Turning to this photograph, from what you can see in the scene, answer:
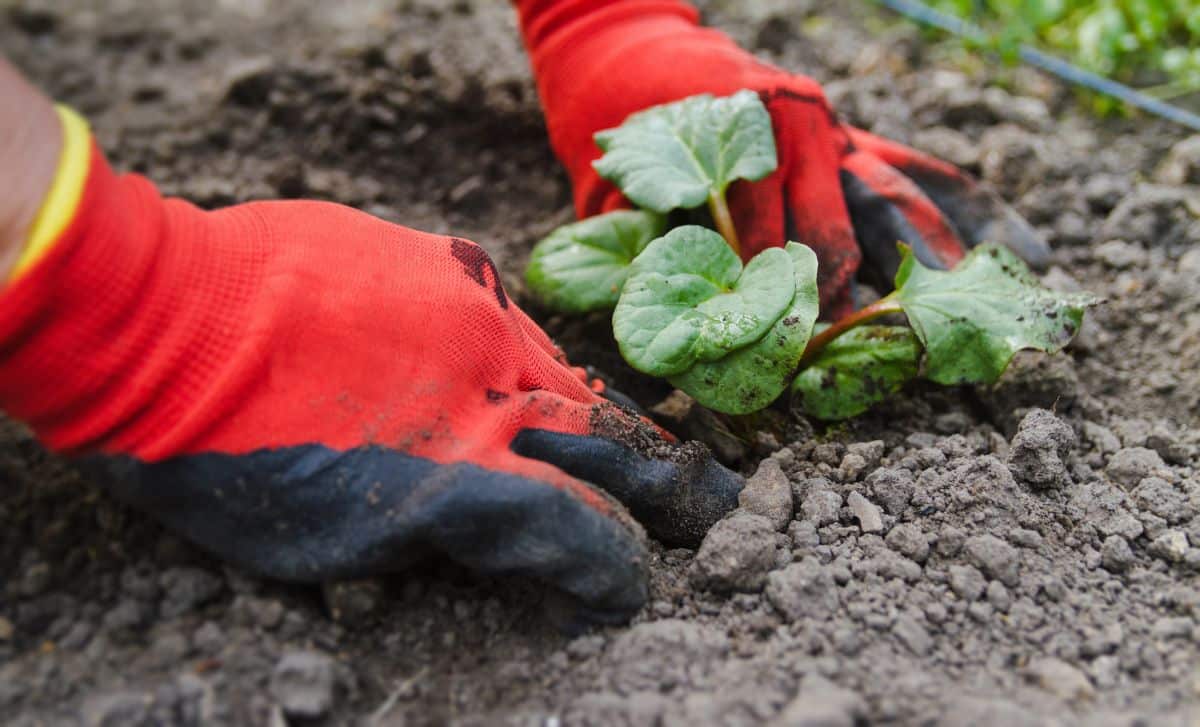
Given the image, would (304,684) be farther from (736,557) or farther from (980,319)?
(980,319)

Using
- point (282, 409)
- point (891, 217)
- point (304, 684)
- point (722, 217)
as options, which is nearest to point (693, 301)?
point (722, 217)

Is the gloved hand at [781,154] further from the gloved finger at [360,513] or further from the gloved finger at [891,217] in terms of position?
the gloved finger at [360,513]

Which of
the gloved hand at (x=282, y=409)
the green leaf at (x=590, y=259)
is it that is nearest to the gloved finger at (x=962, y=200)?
the green leaf at (x=590, y=259)

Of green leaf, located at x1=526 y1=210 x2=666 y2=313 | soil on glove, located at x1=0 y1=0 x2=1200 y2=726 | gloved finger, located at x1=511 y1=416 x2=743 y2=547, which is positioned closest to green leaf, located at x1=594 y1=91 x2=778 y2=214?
green leaf, located at x1=526 y1=210 x2=666 y2=313

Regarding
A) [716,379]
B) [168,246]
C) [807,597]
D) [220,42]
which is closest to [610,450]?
[716,379]

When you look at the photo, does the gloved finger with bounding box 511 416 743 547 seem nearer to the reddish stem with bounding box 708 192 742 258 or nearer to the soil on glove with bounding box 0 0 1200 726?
the soil on glove with bounding box 0 0 1200 726
